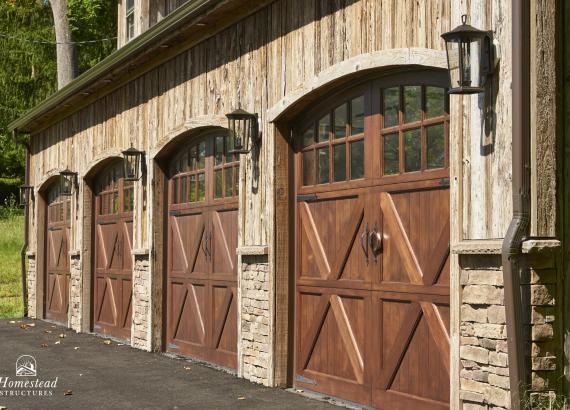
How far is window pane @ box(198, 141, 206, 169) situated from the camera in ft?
42.2

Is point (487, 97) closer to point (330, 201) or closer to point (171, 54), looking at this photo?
point (330, 201)

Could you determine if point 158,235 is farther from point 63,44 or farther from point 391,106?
point 63,44

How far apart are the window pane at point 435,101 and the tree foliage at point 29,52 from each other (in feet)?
87.1

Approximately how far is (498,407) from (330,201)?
3.26 m

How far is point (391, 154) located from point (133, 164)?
6.93 metres

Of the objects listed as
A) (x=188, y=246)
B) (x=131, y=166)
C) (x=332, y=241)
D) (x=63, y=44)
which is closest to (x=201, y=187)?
(x=188, y=246)

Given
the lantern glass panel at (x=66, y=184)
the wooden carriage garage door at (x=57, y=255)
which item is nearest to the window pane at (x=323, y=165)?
the lantern glass panel at (x=66, y=184)

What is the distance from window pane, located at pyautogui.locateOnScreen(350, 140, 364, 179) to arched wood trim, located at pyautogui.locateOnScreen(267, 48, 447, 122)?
0.62 metres

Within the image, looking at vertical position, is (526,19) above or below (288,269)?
above

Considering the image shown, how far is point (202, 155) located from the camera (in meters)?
12.9

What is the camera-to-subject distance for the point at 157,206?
14.1 metres

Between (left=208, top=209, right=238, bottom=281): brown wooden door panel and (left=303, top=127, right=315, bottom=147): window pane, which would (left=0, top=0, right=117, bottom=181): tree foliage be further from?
(left=303, top=127, right=315, bottom=147): window pane

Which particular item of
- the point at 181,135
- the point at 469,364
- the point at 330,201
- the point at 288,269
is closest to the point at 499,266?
the point at 469,364

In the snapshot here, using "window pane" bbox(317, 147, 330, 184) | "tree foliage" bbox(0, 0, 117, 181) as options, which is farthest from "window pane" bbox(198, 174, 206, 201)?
"tree foliage" bbox(0, 0, 117, 181)
